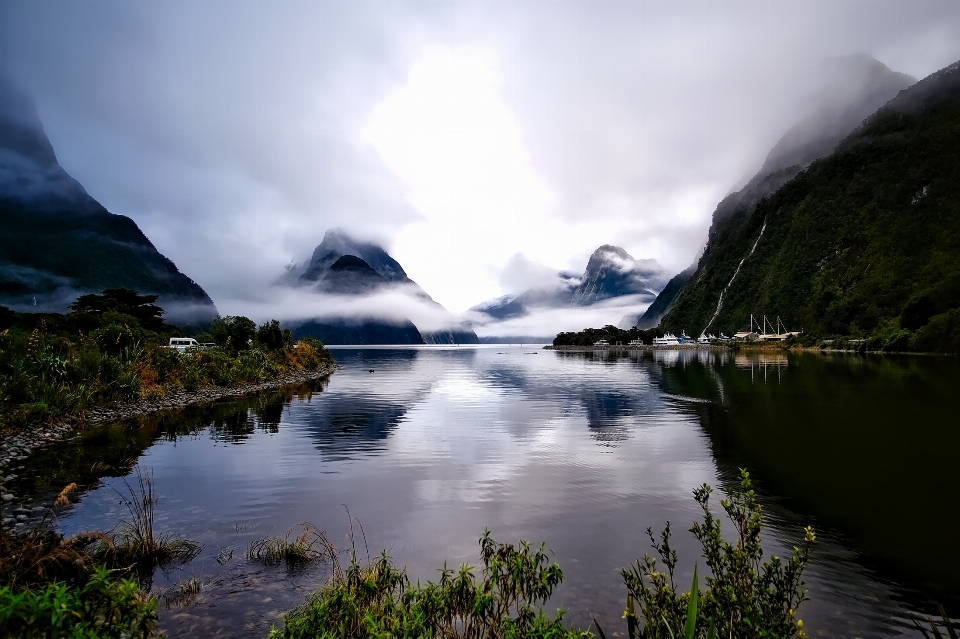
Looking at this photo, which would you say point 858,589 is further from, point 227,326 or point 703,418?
point 227,326

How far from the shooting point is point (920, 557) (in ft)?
39.2

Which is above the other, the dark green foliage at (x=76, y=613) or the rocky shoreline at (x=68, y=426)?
the dark green foliage at (x=76, y=613)

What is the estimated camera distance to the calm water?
10570 millimetres

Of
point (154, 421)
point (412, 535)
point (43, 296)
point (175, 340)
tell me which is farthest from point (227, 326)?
Result: point (43, 296)

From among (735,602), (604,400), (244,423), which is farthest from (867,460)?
(244,423)

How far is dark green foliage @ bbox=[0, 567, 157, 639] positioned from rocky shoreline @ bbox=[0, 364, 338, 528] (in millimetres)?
6103

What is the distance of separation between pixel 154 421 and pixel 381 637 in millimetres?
33367

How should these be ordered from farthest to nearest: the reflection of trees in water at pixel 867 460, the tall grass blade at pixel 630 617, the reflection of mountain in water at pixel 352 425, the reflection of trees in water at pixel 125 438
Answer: the reflection of mountain in water at pixel 352 425
the reflection of trees in water at pixel 125 438
the reflection of trees in water at pixel 867 460
the tall grass blade at pixel 630 617

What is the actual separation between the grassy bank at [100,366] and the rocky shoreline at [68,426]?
0.65m

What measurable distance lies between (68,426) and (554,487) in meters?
27.3

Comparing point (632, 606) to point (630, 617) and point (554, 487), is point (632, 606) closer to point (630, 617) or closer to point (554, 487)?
point (630, 617)

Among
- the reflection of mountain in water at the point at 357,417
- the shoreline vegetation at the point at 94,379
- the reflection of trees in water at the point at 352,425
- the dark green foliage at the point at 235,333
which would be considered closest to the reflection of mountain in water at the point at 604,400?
the reflection of mountain in water at the point at 357,417

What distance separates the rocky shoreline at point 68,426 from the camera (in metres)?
14.8

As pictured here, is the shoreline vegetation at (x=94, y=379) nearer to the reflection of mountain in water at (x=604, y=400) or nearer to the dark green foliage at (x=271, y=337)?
the dark green foliage at (x=271, y=337)
